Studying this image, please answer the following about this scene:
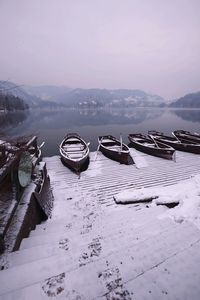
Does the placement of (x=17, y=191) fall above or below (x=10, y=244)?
above

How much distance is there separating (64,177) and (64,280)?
24.6ft

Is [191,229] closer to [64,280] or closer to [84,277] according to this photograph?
[84,277]

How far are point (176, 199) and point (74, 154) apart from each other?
7532 mm

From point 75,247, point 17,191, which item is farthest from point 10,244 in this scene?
point 17,191

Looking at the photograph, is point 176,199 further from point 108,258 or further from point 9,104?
point 9,104

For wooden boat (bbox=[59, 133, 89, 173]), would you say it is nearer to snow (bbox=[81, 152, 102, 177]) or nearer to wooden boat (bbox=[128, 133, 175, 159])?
snow (bbox=[81, 152, 102, 177])

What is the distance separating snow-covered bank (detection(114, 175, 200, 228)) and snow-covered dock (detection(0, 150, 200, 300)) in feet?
0.38

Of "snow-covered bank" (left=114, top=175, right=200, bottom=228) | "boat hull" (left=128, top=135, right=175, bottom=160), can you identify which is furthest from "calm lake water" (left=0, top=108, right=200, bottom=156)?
"boat hull" (left=128, top=135, right=175, bottom=160)

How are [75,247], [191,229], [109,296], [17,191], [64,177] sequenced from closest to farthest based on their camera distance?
[109,296] → [75,247] → [191,229] → [17,191] → [64,177]

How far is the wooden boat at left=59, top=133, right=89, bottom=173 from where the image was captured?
411 inches

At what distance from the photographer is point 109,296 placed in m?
2.48

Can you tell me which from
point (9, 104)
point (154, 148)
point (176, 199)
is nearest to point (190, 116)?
point (154, 148)

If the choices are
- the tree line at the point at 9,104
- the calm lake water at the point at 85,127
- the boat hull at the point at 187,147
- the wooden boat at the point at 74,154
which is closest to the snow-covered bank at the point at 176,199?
the wooden boat at the point at 74,154

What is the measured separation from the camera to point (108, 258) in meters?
3.22
